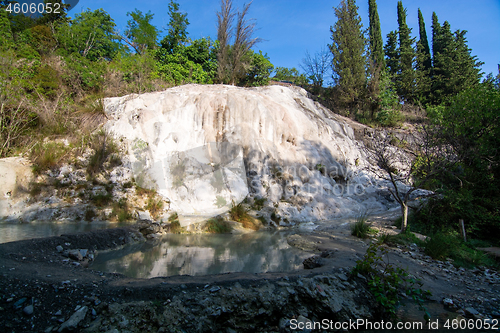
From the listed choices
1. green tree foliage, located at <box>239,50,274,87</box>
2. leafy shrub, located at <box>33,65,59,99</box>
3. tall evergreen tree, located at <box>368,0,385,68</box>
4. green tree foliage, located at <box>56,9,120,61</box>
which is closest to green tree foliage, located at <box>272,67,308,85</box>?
tall evergreen tree, located at <box>368,0,385,68</box>

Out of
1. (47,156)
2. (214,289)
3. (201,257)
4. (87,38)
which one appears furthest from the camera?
(87,38)

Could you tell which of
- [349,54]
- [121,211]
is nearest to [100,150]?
[121,211]

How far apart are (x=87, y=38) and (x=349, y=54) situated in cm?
1806

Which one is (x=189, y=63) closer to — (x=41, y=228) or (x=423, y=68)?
(x=41, y=228)

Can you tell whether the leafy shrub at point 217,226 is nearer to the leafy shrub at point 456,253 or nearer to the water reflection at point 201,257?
the water reflection at point 201,257

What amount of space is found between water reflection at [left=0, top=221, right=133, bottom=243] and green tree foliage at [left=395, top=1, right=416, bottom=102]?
23935mm

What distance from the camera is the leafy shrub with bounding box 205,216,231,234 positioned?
887cm

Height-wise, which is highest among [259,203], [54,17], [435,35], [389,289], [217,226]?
[435,35]

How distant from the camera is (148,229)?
24.6 ft

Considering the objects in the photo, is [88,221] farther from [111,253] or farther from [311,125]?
[311,125]

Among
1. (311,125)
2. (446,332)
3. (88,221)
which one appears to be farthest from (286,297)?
(311,125)

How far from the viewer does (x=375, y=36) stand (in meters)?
23.7

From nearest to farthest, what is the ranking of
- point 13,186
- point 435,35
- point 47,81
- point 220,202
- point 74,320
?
point 74,320
point 13,186
point 220,202
point 47,81
point 435,35

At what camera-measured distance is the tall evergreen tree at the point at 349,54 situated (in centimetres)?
1870
